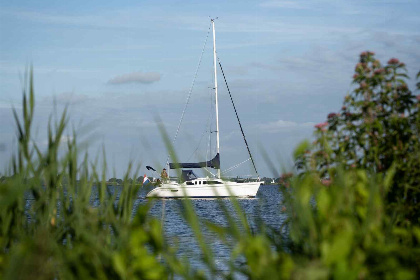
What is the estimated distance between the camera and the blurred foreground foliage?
2496 millimetres

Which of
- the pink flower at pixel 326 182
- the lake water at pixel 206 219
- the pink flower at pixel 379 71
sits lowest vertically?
the lake water at pixel 206 219

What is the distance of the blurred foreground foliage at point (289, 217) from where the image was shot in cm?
250

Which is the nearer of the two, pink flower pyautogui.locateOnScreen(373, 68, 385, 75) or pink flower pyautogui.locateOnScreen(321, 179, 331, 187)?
pink flower pyautogui.locateOnScreen(321, 179, 331, 187)

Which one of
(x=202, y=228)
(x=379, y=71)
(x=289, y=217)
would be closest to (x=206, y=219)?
(x=289, y=217)

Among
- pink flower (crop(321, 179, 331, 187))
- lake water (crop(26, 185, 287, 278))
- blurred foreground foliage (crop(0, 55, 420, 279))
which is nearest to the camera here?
blurred foreground foliage (crop(0, 55, 420, 279))

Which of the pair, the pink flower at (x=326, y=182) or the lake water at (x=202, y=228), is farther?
the pink flower at (x=326, y=182)

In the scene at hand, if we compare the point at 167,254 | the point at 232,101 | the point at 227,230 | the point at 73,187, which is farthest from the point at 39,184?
the point at 232,101

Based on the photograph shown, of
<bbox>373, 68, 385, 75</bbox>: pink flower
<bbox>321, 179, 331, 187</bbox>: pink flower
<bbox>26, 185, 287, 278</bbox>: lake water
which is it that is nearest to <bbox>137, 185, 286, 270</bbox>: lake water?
<bbox>26, 185, 287, 278</bbox>: lake water

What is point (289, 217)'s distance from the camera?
11.1ft

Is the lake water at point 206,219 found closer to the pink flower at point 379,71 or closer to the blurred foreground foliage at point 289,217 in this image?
the blurred foreground foliage at point 289,217

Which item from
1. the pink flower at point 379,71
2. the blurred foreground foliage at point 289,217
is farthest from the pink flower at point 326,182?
the pink flower at point 379,71

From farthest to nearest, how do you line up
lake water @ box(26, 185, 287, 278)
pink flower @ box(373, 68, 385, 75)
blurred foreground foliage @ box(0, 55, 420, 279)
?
pink flower @ box(373, 68, 385, 75)
lake water @ box(26, 185, 287, 278)
blurred foreground foliage @ box(0, 55, 420, 279)

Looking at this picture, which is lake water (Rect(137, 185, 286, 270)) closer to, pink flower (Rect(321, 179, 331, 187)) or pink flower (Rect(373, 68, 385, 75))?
pink flower (Rect(321, 179, 331, 187))

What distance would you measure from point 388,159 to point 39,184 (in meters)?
2.40
